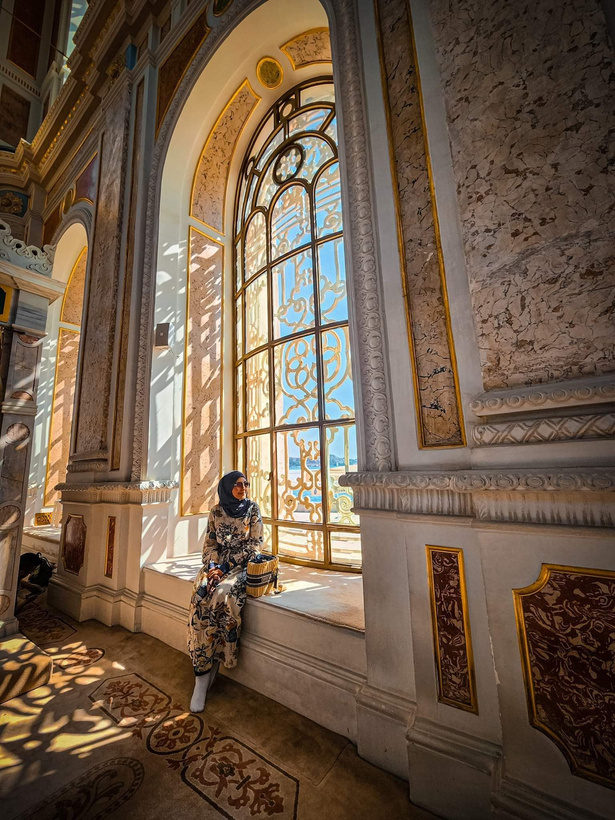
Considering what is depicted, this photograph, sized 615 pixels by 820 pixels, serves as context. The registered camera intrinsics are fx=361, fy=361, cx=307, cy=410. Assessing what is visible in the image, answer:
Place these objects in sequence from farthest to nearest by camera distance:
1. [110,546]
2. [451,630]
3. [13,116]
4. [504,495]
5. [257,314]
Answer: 1. [13,116]
2. [257,314]
3. [110,546]
4. [451,630]
5. [504,495]

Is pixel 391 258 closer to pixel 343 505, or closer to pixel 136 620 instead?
pixel 343 505

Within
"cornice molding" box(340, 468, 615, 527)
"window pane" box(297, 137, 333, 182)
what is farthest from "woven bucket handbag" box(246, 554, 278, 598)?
"window pane" box(297, 137, 333, 182)

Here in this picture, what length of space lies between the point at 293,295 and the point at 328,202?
0.75 m

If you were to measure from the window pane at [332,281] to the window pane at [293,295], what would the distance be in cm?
11

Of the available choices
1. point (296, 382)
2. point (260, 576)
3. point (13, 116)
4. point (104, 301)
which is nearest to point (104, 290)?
point (104, 301)

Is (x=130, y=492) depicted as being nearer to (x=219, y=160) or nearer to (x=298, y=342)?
(x=298, y=342)

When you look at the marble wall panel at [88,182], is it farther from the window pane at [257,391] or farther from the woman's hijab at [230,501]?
Answer: the woman's hijab at [230,501]

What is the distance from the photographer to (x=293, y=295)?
2.96 metres

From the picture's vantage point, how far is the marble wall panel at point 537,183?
110 centimetres

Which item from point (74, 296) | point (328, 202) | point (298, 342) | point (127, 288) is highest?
point (74, 296)

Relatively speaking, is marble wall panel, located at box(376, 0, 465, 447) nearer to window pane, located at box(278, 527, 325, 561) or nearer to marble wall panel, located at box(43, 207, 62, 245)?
window pane, located at box(278, 527, 325, 561)

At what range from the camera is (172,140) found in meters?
3.39

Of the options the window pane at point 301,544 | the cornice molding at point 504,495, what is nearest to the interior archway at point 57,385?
the window pane at point 301,544

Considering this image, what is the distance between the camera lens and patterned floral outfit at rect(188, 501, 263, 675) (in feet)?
6.22
